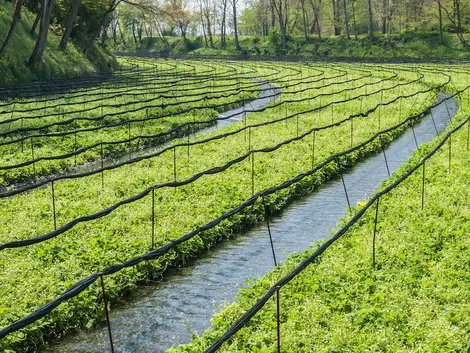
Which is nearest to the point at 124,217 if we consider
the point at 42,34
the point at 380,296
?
the point at 380,296

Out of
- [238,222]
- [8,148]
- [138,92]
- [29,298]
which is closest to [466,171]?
[238,222]

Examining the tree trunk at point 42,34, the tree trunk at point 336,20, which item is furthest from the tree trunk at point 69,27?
the tree trunk at point 336,20

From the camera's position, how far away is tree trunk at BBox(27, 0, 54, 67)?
36.5 meters

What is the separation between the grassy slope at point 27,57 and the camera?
36.9 m

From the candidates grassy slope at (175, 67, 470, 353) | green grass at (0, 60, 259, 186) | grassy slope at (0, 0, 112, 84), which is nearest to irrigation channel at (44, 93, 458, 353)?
grassy slope at (175, 67, 470, 353)

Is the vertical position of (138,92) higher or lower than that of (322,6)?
lower

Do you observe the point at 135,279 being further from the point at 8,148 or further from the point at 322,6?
the point at 322,6

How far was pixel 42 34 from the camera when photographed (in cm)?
3684

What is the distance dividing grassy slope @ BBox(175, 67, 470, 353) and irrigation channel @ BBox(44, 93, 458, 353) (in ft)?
2.60

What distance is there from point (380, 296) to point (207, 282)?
3.29 meters

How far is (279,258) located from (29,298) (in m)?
4.85

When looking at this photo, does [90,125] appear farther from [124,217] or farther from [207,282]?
[207,282]

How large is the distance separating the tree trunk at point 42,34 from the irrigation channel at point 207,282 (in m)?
26.7

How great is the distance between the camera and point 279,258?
11.5 metres
